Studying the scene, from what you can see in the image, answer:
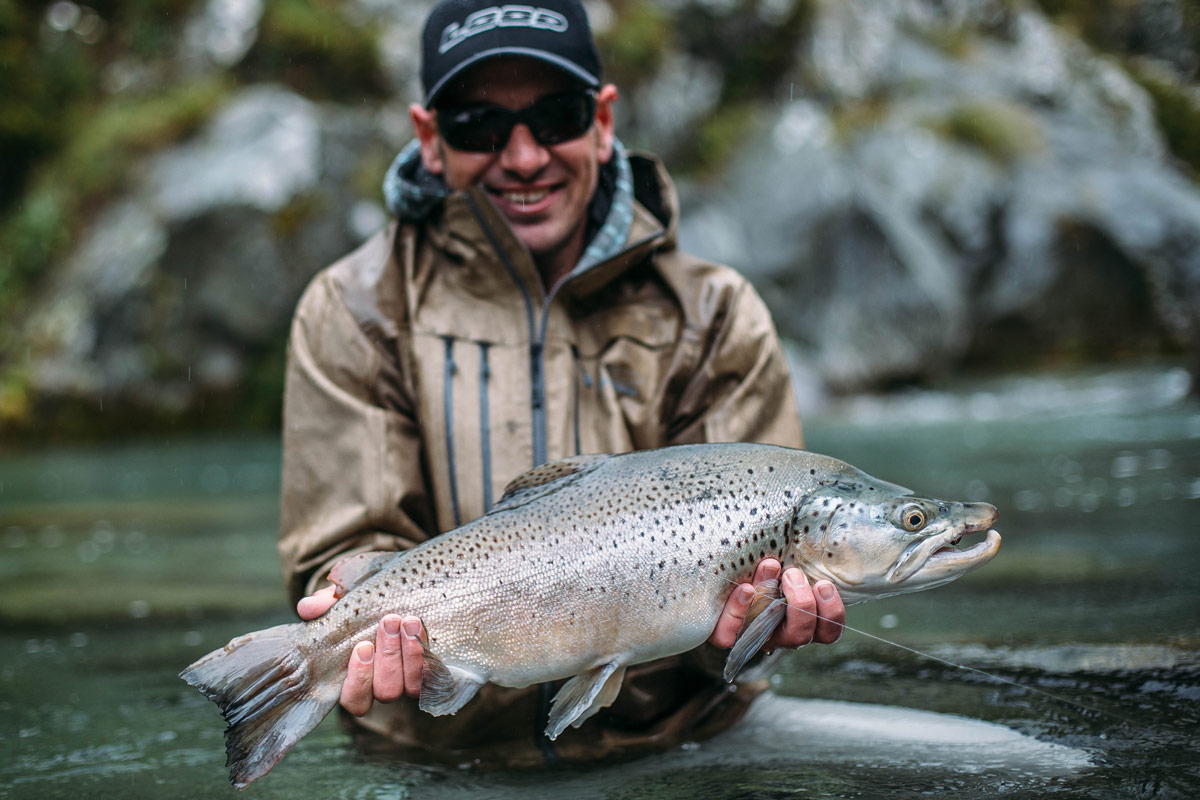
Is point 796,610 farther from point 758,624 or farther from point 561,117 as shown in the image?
point 561,117

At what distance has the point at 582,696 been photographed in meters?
2.50

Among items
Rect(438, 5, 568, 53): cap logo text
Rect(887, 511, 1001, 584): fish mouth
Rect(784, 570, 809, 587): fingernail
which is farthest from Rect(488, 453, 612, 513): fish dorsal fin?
Rect(438, 5, 568, 53): cap logo text

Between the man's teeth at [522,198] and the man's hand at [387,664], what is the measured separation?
134 cm

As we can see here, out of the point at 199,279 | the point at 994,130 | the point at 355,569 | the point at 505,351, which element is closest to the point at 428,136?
the point at 505,351

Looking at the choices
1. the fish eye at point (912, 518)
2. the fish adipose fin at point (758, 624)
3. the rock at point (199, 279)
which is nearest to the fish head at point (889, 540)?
the fish eye at point (912, 518)

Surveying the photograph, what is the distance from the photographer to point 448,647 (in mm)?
2541

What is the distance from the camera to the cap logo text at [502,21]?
10.4 feet

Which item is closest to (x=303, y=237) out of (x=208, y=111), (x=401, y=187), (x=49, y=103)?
(x=208, y=111)

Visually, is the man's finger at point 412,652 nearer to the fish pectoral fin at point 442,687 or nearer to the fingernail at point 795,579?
the fish pectoral fin at point 442,687

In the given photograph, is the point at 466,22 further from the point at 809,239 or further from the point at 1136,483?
the point at 809,239

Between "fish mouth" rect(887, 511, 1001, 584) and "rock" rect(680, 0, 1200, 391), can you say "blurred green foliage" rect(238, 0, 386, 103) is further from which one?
"fish mouth" rect(887, 511, 1001, 584)

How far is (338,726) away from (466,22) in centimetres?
227

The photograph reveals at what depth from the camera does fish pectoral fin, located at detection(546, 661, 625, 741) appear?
2.46m

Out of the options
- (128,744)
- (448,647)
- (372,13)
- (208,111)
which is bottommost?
(128,744)
